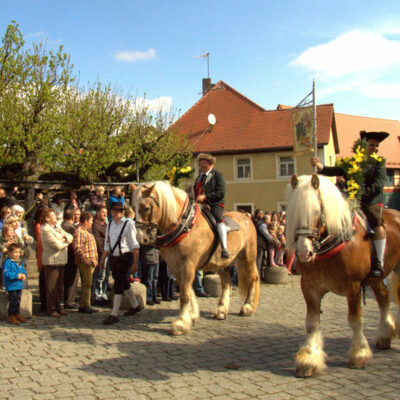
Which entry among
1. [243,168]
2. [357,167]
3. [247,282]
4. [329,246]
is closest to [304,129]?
[243,168]

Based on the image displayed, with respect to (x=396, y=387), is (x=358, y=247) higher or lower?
higher

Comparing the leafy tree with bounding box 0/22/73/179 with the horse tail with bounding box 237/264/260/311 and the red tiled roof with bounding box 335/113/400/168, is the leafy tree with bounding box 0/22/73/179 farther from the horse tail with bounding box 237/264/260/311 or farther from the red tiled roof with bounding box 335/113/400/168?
the red tiled roof with bounding box 335/113/400/168

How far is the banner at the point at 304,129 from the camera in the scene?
19.8 metres

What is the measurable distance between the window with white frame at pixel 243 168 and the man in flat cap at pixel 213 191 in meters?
25.7

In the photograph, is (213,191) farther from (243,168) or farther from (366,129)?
(366,129)

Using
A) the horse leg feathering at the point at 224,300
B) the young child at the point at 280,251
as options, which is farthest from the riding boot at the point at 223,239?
the young child at the point at 280,251

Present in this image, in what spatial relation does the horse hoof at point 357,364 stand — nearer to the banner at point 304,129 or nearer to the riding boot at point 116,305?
the riding boot at point 116,305

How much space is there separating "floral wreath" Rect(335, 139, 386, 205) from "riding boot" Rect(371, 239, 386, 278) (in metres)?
0.61

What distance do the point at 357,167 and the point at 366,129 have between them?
47078mm

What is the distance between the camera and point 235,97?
36.7 meters

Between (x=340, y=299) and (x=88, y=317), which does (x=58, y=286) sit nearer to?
(x=88, y=317)

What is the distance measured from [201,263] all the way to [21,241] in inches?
140

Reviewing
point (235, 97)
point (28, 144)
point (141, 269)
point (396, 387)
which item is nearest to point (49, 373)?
point (396, 387)

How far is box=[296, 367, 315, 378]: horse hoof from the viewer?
15.2 feet
